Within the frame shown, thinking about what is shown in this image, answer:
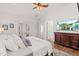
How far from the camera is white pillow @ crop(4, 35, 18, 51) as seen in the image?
1902 mm

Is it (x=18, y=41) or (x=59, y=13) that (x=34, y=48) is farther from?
(x=59, y=13)

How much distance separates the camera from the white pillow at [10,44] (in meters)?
1.90

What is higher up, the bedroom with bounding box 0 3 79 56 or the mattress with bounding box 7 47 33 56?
the bedroom with bounding box 0 3 79 56

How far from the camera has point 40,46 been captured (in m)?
2.04

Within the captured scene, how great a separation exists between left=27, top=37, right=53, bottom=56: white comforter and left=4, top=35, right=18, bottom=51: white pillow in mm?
255

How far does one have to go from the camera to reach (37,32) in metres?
2.00

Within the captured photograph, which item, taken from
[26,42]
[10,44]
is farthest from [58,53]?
[10,44]

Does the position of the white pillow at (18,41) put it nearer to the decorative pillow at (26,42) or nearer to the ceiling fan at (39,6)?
the decorative pillow at (26,42)

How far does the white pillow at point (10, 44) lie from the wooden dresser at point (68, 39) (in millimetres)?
658

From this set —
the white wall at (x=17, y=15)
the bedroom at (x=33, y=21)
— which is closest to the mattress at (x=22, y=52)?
the bedroom at (x=33, y=21)

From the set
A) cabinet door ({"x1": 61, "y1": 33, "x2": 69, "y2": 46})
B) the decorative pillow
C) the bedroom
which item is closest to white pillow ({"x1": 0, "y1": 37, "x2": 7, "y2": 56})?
the bedroom

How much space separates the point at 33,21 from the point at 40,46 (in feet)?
1.39

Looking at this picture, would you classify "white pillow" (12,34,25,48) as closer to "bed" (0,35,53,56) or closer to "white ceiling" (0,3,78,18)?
"bed" (0,35,53,56)

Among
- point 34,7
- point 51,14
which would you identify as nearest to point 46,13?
point 51,14
